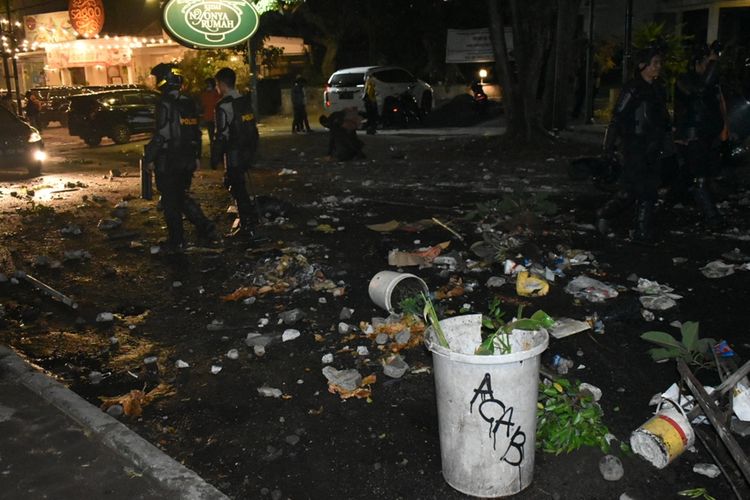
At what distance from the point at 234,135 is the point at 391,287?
11.2ft

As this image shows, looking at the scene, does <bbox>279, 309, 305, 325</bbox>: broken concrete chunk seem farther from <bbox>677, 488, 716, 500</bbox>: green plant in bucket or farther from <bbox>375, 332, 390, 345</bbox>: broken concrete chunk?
<bbox>677, 488, 716, 500</bbox>: green plant in bucket

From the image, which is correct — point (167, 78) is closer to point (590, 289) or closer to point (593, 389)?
point (590, 289)

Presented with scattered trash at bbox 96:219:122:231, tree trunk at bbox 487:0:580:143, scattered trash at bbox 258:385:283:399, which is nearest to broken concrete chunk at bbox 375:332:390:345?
scattered trash at bbox 258:385:283:399

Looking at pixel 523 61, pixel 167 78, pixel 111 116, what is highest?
pixel 523 61

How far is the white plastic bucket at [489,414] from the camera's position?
2.88 meters

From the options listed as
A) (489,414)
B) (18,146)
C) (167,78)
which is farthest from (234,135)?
(18,146)

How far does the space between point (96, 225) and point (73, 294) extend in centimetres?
315

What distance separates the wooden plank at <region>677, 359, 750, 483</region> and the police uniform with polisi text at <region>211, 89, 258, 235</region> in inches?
223

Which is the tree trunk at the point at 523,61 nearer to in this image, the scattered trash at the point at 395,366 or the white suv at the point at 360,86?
the white suv at the point at 360,86

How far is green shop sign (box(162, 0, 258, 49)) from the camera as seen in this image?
37.5 feet

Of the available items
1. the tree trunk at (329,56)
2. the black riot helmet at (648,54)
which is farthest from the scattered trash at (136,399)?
the tree trunk at (329,56)

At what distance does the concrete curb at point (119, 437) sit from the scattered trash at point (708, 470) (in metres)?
2.23

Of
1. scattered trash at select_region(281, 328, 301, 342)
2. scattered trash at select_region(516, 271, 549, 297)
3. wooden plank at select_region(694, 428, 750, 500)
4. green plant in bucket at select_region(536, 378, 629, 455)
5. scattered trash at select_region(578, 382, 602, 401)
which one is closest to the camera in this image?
wooden plank at select_region(694, 428, 750, 500)

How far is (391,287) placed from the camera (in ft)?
17.2
